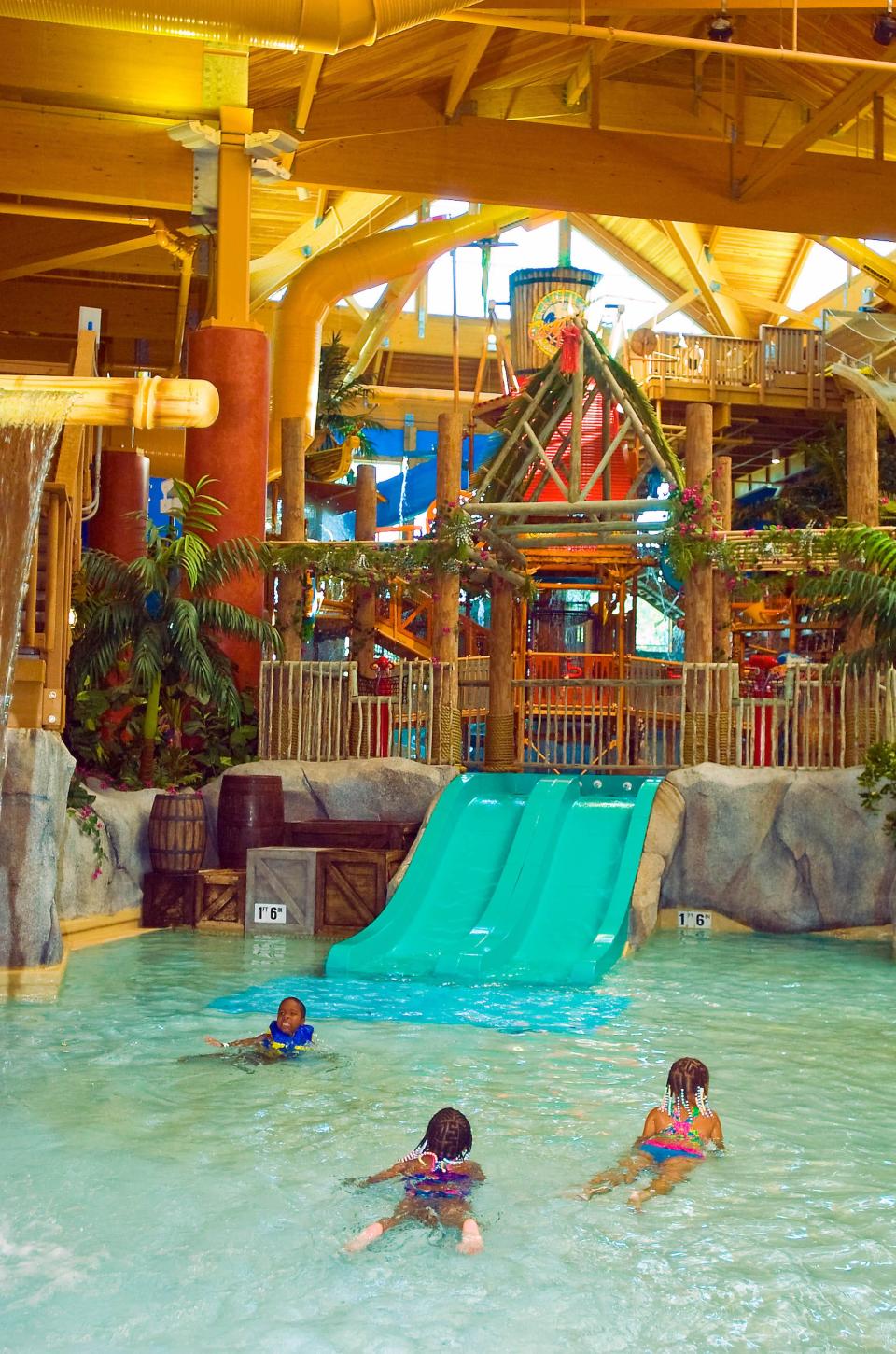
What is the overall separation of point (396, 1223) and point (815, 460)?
20673mm

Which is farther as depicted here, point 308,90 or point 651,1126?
point 308,90

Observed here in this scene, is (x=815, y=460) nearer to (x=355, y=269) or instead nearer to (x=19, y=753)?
(x=355, y=269)

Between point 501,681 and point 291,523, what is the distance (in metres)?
2.78

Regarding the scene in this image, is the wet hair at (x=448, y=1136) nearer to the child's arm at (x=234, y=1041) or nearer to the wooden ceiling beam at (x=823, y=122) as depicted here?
the child's arm at (x=234, y=1041)

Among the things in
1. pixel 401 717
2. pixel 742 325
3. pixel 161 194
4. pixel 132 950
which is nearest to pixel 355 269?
pixel 161 194

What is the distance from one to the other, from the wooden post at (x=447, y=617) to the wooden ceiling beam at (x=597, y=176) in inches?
192

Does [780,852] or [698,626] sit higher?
[698,626]

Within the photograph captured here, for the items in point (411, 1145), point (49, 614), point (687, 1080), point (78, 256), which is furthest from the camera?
point (78, 256)

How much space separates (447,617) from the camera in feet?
45.7

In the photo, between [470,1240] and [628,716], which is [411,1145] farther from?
[628,716]

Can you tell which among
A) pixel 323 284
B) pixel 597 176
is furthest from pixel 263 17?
pixel 323 284

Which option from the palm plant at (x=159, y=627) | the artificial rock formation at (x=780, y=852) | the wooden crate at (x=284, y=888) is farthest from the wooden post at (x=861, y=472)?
the palm plant at (x=159, y=627)

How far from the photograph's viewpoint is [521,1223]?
16.9 ft

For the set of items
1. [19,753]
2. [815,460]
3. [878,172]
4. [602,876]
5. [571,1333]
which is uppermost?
[878,172]
